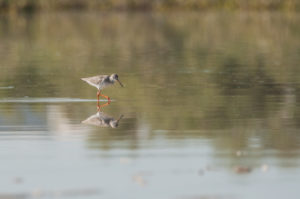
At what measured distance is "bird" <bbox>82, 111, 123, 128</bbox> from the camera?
14.6 m

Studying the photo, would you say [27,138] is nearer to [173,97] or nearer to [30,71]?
[173,97]

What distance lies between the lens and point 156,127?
14156 millimetres

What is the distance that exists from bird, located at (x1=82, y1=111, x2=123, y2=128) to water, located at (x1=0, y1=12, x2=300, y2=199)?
0.18m

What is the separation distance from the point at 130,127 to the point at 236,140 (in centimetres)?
215

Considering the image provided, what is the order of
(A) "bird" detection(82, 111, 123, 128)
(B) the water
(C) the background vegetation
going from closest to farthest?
(B) the water
(A) "bird" detection(82, 111, 123, 128)
(C) the background vegetation

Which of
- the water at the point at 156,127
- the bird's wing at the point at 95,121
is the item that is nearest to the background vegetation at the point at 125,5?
the water at the point at 156,127

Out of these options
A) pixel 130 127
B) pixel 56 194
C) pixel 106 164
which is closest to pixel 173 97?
pixel 130 127

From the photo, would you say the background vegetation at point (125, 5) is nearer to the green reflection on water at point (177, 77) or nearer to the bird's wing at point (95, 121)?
the green reflection on water at point (177, 77)

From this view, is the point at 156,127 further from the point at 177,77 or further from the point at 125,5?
the point at 125,5

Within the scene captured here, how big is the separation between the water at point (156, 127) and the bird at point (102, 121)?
0.18 m

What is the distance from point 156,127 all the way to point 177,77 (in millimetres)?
9230

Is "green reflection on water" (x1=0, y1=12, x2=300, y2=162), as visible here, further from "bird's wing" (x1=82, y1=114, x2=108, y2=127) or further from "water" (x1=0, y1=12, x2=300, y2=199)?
"bird's wing" (x1=82, y1=114, x2=108, y2=127)

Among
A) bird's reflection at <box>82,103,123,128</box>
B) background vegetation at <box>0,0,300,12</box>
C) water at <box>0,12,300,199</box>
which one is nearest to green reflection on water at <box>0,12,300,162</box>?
water at <box>0,12,300,199</box>

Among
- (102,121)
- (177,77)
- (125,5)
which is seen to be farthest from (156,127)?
(125,5)
